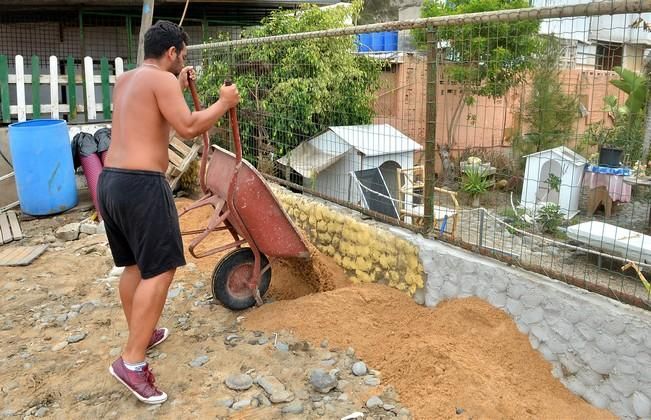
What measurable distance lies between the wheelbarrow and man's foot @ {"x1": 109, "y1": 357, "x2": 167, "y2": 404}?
94 cm

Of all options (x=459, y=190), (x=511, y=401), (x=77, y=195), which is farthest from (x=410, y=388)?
(x=77, y=195)

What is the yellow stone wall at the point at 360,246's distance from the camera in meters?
3.85

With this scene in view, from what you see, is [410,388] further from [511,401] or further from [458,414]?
[511,401]

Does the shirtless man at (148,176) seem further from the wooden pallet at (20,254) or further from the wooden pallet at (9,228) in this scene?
the wooden pallet at (9,228)

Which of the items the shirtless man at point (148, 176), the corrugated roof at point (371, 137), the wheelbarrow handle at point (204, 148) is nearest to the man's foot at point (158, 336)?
the shirtless man at point (148, 176)

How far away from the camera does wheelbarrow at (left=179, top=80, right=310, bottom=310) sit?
3.76 m

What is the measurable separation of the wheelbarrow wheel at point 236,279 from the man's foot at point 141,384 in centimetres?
100

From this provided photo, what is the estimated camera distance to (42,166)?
675 cm

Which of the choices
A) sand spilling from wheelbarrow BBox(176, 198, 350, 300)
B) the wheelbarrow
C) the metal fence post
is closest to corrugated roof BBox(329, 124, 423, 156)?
sand spilling from wheelbarrow BBox(176, 198, 350, 300)

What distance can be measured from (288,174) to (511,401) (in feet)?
10.7

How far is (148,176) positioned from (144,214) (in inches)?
8.1

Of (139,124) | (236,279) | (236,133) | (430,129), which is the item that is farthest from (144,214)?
(430,129)

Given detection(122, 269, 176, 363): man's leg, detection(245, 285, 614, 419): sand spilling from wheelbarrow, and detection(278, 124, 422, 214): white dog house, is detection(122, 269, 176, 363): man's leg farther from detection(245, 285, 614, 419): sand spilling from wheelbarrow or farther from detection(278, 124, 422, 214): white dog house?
detection(278, 124, 422, 214): white dog house

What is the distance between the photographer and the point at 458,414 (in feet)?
9.16
